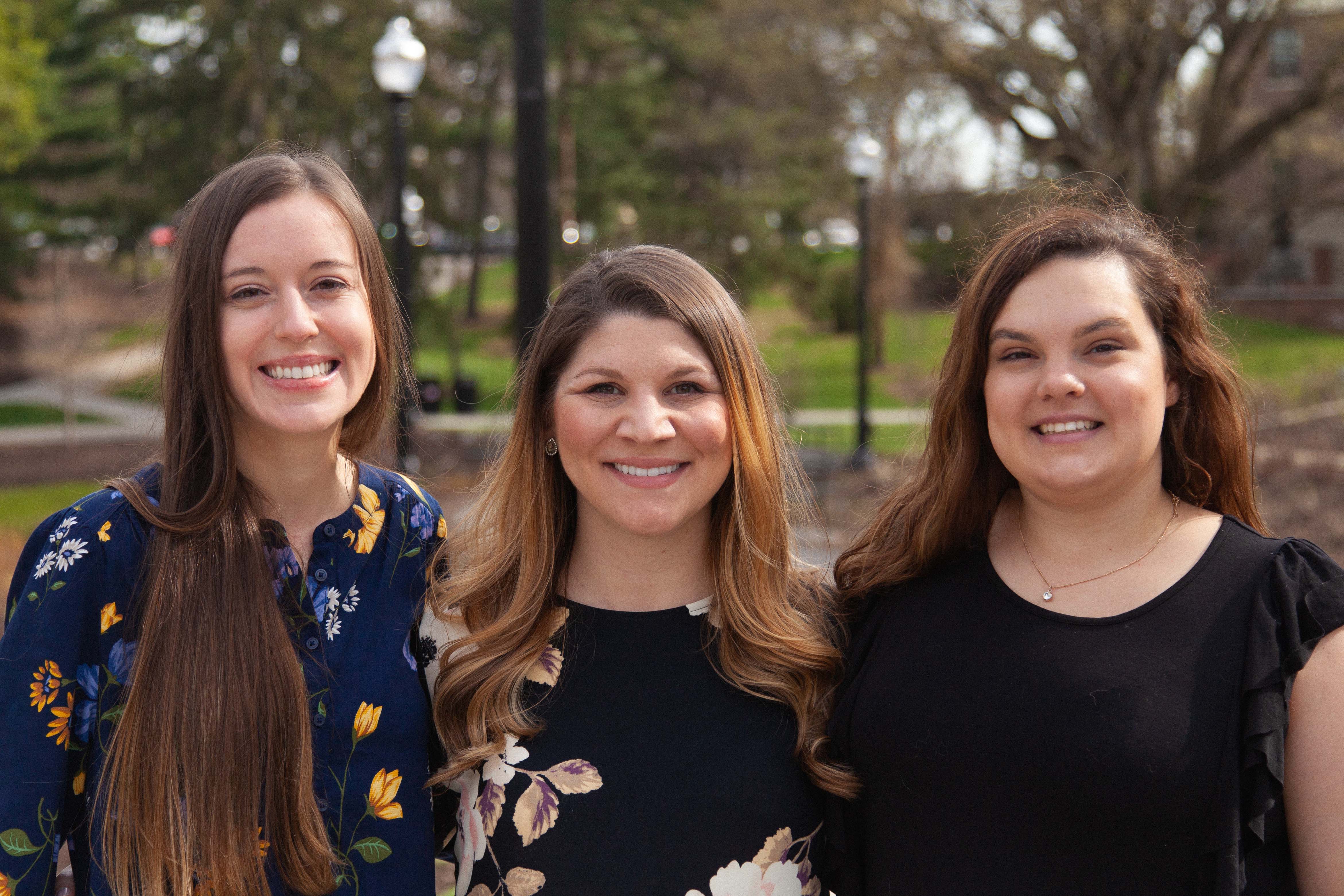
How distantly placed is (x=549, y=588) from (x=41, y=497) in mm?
14914

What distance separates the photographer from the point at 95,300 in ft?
74.4

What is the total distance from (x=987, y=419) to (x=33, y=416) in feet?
83.6

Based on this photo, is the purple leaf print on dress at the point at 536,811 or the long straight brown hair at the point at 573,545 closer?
the purple leaf print on dress at the point at 536,811

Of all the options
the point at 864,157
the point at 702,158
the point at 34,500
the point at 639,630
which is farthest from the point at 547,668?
the point at 702,158

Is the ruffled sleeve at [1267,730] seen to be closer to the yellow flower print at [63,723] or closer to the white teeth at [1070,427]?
the white teeth at [1070,427]

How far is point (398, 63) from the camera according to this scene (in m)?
9.48

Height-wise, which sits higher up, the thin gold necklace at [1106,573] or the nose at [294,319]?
the nose at [294,319]

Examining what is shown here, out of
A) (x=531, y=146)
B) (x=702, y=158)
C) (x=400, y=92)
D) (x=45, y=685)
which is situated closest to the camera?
(x=45, y=685)

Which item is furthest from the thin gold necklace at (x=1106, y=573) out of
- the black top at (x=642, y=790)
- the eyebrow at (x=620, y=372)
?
the eyebrow at (x=620, y=372)

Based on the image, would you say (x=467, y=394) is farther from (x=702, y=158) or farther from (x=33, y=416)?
(x=33, y=416)

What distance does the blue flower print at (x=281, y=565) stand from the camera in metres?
2.58

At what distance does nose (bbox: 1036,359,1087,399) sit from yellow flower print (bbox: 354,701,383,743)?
1584 millimetres

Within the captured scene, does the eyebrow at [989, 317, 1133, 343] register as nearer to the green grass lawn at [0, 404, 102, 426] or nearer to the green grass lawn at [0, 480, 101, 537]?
the green grass lawn at [0, 480, 101, 537]

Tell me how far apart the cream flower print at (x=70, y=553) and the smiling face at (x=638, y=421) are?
1027 mm
